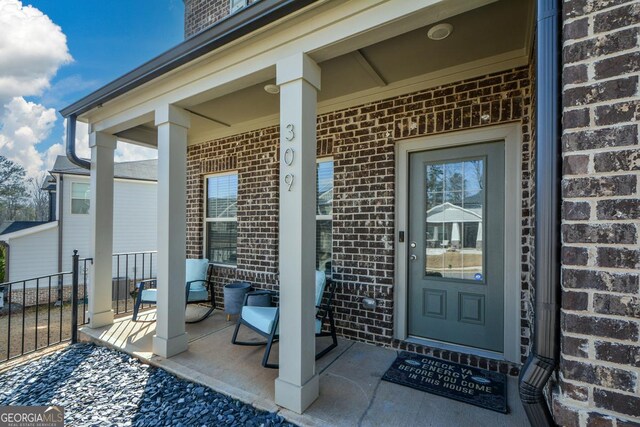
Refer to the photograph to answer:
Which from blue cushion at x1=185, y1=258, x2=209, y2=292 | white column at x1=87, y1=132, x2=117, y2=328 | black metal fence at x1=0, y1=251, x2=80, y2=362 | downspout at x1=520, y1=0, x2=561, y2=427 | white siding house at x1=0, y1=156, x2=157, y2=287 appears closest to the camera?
downspout at x1=520, y1=0, x2=561, y2=427

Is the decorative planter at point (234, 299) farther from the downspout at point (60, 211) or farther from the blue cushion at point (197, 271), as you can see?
the downspout at point (60, 211)

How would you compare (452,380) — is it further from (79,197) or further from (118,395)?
(79,197)

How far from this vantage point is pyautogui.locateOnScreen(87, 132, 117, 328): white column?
371 centimetres

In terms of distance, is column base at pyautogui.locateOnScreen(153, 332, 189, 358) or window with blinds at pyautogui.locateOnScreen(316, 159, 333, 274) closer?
column base at pyautogui.locateOnScreen(153, 332, 189, 358)

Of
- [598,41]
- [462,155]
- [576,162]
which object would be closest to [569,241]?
[576,162]

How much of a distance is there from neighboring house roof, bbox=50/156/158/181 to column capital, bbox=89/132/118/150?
7019mm

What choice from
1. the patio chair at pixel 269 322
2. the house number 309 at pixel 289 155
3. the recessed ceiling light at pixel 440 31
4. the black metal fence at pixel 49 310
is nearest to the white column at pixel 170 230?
the patio chair at pixel 269 322

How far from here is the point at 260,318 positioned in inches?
111

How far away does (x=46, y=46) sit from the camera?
1611cm

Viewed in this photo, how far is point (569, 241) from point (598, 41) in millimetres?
789

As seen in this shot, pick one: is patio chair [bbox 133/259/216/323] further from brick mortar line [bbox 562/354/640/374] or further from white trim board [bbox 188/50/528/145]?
brick mortar line [bbox 562/354/640/374]

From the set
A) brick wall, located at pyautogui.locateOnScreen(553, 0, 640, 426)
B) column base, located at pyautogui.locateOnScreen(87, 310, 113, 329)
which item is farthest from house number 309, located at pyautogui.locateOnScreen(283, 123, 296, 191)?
column base, located at pyautogui.locateOnScreen(87, 310, 113, 329)

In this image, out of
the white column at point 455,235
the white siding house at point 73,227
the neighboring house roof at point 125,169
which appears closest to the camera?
the white column at point 455,235

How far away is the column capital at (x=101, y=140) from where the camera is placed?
12.4ft
